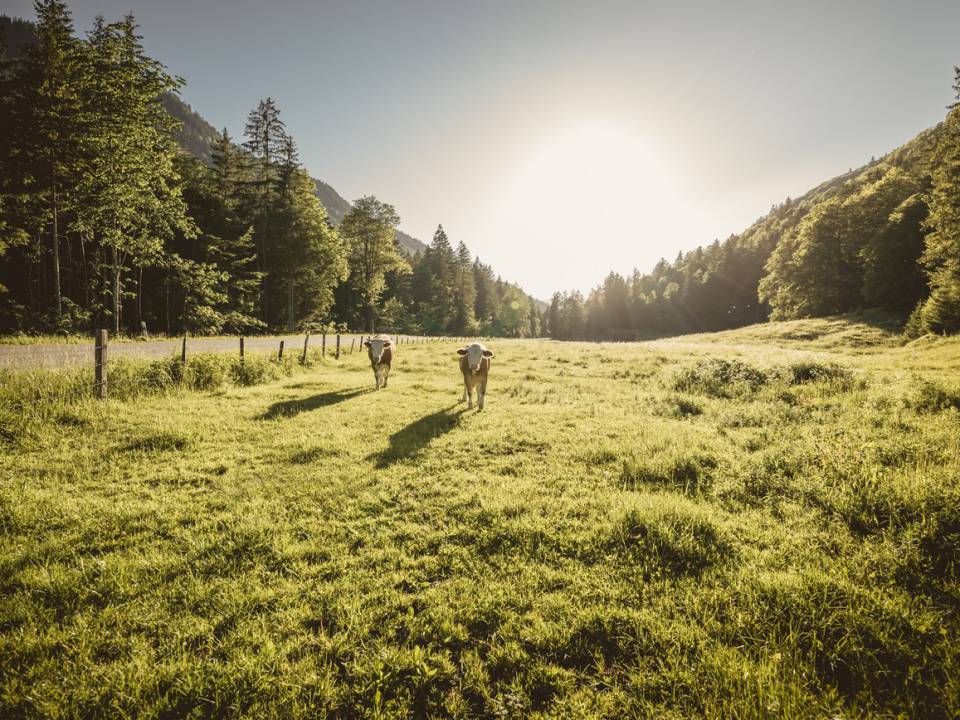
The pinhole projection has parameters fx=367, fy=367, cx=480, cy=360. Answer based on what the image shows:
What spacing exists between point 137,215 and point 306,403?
726 inches

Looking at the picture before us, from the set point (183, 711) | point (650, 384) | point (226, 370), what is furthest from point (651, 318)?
point (183, 711)

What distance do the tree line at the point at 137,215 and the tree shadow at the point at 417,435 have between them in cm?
2099

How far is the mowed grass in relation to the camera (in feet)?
8.99

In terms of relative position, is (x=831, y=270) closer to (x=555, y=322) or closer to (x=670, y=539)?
(x=670, y=539)

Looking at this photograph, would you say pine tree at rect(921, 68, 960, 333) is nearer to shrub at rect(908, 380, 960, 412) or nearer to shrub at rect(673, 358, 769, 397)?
shrub at rect(673, 358, 769, 397)

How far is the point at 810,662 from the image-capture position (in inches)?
113

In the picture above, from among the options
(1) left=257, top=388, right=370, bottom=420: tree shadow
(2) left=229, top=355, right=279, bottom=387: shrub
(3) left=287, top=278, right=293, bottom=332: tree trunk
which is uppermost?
(3) left=287, top=278, right=293, bottom=332: tree trunk

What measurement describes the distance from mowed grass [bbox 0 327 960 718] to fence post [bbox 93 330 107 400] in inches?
39.8

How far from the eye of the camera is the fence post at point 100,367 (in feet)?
31.6

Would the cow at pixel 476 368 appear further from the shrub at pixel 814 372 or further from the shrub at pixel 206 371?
the shrub at pixel 814 372

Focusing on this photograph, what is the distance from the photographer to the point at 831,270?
45.5m

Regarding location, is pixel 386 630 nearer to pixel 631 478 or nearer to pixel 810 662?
pixel 810 662

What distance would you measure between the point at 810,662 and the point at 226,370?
15.8 metres

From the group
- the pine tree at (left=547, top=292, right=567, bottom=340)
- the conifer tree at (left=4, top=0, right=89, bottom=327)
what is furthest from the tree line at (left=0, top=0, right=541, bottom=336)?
the pine tree at (left=547, top=292, right=567, bottom=340)
